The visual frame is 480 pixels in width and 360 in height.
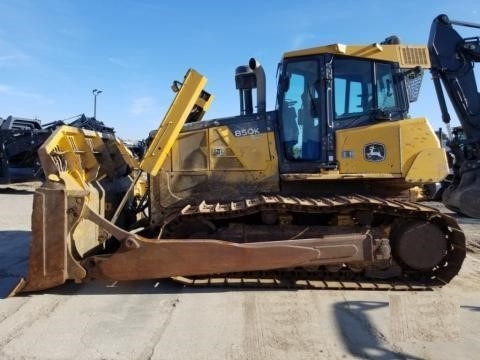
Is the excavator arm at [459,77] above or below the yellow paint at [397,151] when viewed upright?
above

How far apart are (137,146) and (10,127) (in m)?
6.27

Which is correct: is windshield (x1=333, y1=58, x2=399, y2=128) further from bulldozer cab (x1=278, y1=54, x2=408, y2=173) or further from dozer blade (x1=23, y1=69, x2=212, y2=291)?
dozer blade (x1=23, y1=69, x2=212, y2=291)

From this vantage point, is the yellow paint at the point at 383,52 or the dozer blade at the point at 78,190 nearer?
the dozer blade at the point at 78,190

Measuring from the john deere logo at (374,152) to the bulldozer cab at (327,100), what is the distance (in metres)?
0.32

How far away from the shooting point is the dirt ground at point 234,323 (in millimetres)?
4094

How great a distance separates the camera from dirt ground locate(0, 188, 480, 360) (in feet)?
13.4

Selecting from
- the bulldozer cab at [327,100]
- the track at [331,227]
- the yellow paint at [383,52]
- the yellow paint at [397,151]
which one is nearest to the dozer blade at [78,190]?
the track at [331,227]

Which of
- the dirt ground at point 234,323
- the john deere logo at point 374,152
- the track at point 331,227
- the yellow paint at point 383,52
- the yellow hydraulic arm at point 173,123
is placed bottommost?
the dirt ground at point 234,323

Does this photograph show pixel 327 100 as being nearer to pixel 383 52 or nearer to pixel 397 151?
pixel 383 52

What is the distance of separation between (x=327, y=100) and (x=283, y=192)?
134 cm

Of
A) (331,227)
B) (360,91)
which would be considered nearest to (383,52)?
(360,91)

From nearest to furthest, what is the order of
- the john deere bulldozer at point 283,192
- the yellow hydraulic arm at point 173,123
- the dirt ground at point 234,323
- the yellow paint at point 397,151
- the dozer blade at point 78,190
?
the dirt ground at point 234,323, the dozer blade at point 78,190, the john deere bulldozer at point 283,192, the yellow paint at point 397,151, the yellow hydraulic arm at point 173,123

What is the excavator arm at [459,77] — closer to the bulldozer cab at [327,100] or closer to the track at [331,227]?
the bulldozer cab at [327,100]

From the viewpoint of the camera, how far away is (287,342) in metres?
4.29
